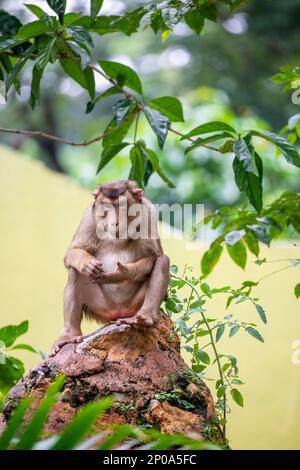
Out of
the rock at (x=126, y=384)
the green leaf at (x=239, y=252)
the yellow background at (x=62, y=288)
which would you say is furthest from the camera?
the yellow background at (x=62, y=288)

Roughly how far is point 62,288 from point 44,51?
13.0 feet

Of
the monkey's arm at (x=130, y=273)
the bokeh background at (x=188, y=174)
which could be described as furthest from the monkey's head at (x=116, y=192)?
the bokeh background at (x=188, y=174)

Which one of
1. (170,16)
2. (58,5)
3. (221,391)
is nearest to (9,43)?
(58,5)

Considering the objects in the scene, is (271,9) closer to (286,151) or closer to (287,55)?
(287,55)

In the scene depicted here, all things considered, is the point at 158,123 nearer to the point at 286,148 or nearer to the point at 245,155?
the point at 245,155

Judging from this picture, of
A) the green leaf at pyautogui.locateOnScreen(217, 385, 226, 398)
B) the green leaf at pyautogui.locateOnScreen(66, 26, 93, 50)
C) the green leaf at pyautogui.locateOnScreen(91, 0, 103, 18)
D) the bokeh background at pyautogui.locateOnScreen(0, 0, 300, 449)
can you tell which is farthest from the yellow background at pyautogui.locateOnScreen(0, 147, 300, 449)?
the green leaf at pyautogui.locateOnScreen(91, 0, 103, 18)

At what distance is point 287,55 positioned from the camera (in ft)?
44.2

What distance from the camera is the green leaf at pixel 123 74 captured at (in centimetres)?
429

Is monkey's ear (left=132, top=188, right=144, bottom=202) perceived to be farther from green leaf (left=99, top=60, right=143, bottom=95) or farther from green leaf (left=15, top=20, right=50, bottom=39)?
green leaf (left=15, top=20, right=50, bottom=39)

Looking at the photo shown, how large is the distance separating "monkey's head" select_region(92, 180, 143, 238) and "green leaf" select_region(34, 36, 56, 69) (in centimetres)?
97

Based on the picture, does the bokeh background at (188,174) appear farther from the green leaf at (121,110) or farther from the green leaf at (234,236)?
the green leaf at (121,110)

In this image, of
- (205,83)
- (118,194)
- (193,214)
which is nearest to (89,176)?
(193,214)

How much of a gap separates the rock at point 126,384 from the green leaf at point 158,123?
99 cm

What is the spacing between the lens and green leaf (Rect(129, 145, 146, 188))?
15.1ft
